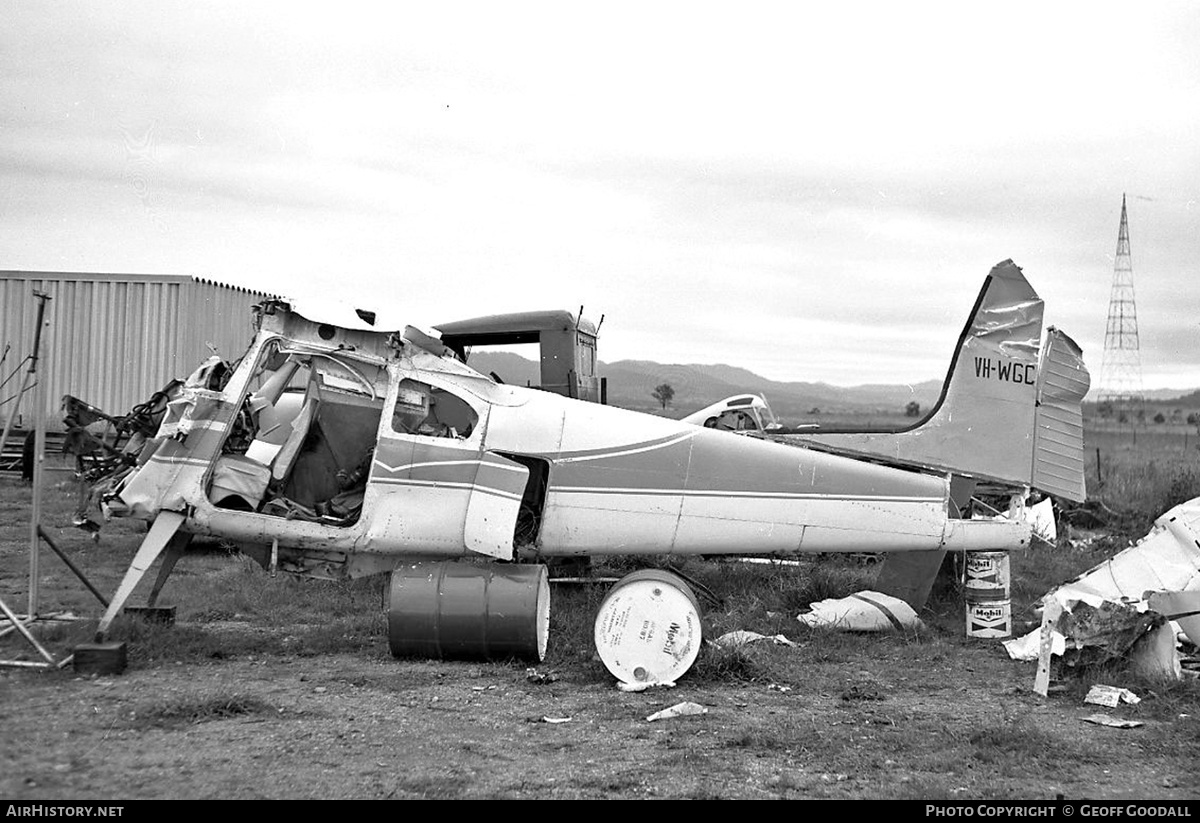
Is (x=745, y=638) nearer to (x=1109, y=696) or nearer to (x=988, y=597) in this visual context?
(x=988, y=597)

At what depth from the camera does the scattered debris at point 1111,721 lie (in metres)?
6.25

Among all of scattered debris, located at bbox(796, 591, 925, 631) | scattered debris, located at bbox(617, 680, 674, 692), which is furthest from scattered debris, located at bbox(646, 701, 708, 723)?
scattered debris, located at bbox(796, 591, 925, 631)

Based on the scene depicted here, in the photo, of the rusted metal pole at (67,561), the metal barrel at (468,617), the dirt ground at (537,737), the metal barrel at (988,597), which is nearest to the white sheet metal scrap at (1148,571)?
the metal barrel at (988,597)

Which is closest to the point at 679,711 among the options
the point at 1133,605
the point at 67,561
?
the point at 1133,605

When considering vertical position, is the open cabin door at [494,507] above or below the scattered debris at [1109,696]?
above

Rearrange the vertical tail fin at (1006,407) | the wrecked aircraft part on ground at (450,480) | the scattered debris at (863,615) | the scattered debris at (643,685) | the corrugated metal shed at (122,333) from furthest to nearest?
the corrugated metal shed at (122,333) < the vertical tail fin at (1006,407) < the scattered debris at (863,615) < the wrecked aircraft part on ground at (450,480) < the scattered debris at (643,685)

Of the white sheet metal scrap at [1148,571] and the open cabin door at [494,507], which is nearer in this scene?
the open cabin door at [494,507]

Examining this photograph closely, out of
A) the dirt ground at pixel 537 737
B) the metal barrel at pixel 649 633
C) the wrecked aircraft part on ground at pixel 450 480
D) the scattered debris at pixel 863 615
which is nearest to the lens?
the dirt ground at pixel 537 737

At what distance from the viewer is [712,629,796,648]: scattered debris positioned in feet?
26.4

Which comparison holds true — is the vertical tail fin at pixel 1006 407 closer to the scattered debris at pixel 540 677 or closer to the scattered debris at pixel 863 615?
the scattered debris at pixel 863 615

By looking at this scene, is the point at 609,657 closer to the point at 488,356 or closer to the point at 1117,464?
the point at 488,356

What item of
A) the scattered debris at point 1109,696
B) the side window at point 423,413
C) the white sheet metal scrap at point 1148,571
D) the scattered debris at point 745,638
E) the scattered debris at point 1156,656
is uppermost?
the side window at point 423,413

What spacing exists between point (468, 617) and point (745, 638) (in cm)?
220

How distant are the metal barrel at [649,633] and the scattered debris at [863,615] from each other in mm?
1911
